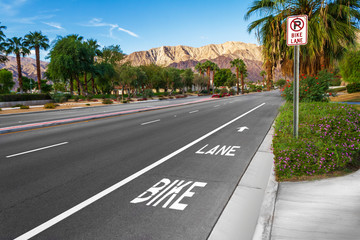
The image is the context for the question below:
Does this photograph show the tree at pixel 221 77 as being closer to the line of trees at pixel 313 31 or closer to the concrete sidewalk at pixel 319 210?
the line of trees at pixel 313 31

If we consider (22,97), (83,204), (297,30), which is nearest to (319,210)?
(83,204)

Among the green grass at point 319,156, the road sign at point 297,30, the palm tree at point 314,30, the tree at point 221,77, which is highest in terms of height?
the tree at point 221,77

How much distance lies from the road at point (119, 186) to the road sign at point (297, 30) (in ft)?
10.8

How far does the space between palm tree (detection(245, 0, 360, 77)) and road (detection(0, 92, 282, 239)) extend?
285 inches

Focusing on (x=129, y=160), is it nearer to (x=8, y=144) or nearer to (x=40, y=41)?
(x=8, y=144)

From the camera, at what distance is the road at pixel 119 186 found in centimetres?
373

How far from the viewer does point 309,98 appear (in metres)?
14.3

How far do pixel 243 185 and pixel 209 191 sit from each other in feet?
2.66

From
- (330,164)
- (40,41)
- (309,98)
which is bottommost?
(330,164)

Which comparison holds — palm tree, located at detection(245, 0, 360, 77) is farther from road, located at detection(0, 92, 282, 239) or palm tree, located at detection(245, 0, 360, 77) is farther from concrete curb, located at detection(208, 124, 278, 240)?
concrete curb, located at detection(208, 124, 278, 240)

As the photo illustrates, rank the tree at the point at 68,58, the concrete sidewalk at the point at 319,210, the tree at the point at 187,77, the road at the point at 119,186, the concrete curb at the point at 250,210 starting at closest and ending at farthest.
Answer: the concrete sidewalk at the point at 319,210, the concrete curb at the point at 250,210, the road at the point at 119,186, the tree at the point at 68,58, the tree at the point at 187,77

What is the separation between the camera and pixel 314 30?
1337cm

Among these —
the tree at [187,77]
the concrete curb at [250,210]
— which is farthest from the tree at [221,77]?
the concrete curb at [250,210]

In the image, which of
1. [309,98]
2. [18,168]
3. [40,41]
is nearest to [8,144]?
[18,168]
